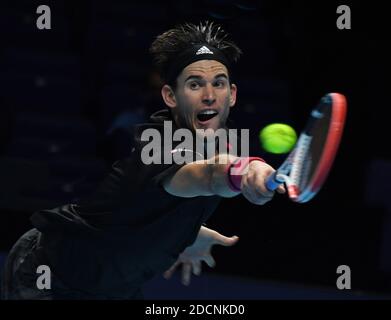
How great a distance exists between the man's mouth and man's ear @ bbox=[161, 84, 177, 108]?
142 mm

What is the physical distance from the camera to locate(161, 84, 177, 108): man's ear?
405 centimetres

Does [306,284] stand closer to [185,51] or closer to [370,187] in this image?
[370,187]

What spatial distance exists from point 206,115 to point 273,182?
2.69 ft

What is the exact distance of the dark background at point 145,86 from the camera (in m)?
6.39

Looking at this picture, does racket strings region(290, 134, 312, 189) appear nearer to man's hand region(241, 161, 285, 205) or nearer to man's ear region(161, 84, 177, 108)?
man's hand region(241, 161, 285, 205)

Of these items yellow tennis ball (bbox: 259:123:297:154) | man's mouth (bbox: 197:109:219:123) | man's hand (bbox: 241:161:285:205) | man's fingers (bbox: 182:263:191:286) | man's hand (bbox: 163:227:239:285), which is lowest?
man's fingers (bbox: 182:263:191:286)

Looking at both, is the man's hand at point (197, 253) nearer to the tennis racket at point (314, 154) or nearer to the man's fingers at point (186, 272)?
the man's fingers at point (186, 272)

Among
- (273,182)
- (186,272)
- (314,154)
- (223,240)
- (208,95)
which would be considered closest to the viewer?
(273,182)

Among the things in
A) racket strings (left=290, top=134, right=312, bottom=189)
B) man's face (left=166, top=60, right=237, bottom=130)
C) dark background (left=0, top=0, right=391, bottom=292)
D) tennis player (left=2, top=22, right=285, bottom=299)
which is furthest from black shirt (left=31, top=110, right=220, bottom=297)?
dark background (left=0, top=0, right=391, bottom=292)

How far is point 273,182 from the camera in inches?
125

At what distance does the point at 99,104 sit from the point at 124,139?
97 cm

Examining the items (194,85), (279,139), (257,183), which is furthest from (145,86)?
(257,183)

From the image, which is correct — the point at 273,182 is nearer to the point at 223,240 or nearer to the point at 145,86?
the point at 223,240
